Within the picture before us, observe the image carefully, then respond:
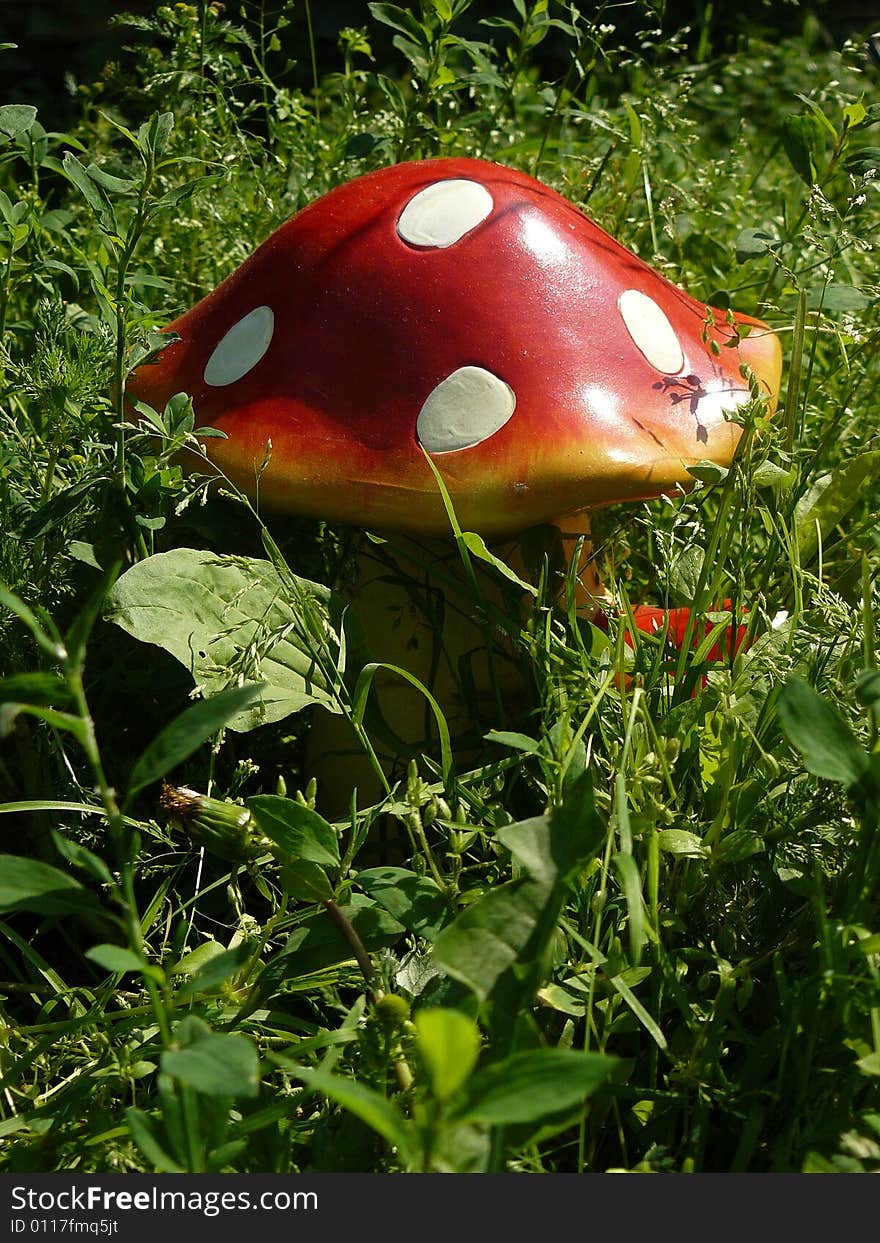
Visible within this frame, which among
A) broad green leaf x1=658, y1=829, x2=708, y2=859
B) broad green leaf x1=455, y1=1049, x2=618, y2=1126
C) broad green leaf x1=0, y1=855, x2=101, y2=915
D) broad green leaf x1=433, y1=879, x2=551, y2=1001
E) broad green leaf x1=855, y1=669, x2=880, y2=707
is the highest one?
broad green leaf x1=0, y1=855, x2=101, y2=915

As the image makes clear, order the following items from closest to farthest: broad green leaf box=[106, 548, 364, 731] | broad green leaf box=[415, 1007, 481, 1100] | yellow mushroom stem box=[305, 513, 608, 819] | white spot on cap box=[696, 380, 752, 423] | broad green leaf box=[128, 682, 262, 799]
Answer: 1. broad green leaf box=[415, 1007, 481, 1100]
2. broad green leaf box=[128, 682, 262, 799]
3. broad green leaf box=[106, 548, 364, 731]
4. white spot on cap box=[696, 380, 752, 423]
5. yellow mushroom stem box=[305, 513, 608, 819]

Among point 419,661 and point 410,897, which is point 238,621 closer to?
point 419,661

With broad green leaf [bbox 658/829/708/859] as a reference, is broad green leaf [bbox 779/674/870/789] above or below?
above

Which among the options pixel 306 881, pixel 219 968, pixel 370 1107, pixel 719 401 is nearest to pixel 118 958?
pixel 219 968

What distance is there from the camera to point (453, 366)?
1.31m

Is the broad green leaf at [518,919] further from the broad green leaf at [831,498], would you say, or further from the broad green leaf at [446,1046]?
the broad green leaf at [831,498]

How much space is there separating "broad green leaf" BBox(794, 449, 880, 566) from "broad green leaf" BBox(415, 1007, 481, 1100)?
110 cm

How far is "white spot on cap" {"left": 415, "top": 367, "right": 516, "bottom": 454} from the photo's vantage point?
127 centimetres

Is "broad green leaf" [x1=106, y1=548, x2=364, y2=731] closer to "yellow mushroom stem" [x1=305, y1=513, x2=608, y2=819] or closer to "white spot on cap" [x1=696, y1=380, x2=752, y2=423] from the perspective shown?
"yellow mushroom stem" [x1=305, y1=513, x2=608, y2=819]

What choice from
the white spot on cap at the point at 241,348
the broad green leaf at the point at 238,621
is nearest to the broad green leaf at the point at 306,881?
the broad green leaf at the point at 238,621

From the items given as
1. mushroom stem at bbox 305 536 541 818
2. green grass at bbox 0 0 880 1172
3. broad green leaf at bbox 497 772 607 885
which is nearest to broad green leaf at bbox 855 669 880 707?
green grass at bbox 0 0 880 1172

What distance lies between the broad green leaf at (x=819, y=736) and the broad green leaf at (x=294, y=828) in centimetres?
39

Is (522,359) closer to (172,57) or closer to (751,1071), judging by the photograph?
(751,1071)

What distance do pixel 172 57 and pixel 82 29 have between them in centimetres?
210
